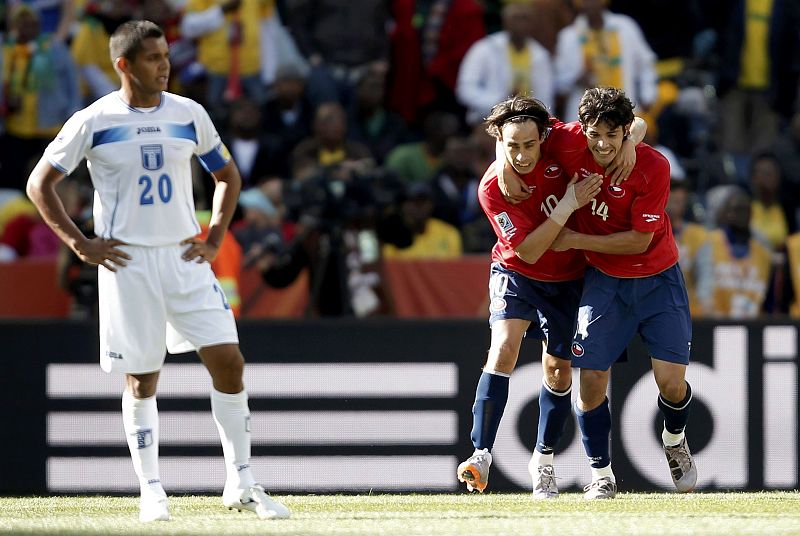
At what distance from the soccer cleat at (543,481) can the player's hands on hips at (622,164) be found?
4.90ft

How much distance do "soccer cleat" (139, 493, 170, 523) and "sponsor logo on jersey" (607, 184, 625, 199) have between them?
2.39 metres

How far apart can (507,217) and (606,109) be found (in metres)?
0.70

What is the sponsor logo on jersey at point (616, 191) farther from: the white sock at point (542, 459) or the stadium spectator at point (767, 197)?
the stadium spectator at point (767, 197)

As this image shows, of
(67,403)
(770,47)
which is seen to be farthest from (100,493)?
(770,47)

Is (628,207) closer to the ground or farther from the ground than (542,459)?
farther from the ground

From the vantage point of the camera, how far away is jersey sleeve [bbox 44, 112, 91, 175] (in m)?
5.90

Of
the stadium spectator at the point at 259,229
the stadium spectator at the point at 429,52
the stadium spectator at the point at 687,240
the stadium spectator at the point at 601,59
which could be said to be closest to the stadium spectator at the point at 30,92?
the stadium spectator at the point at 259,229

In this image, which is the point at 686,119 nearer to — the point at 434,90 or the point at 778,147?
the point at 778,147

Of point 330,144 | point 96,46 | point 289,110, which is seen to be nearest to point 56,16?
point 96,46

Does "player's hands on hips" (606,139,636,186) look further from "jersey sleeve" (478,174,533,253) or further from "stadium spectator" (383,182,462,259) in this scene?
"stadium spectator" (383,182,462,259)

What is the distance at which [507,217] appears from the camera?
6.59 meters

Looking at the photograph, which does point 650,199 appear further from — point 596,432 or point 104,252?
point 104,252

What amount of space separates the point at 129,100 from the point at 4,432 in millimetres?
2731

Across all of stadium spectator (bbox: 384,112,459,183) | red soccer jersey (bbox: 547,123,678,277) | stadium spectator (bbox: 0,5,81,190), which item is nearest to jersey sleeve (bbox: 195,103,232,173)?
red soccer jersey (bbox: 547,123,678,277)
